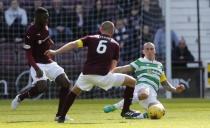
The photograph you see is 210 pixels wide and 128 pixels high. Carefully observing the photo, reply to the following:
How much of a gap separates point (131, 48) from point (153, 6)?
6.20ft

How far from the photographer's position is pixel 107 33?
13.5 metres

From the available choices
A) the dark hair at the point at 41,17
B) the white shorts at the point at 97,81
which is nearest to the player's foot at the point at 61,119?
the white shorts at the point at 97,81

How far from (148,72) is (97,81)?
967 millimetres

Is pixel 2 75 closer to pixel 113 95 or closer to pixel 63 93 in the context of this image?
pixel 113 95

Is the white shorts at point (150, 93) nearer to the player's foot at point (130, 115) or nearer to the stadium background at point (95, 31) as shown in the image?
the player's foot at point (130, 115)

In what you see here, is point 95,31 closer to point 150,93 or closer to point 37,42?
point 37,42

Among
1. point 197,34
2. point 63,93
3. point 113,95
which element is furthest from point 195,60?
point 63,93

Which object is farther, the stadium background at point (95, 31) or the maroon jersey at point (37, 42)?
the stadium background at point (95, 31)

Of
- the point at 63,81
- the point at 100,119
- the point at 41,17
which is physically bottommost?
the point at 100,119

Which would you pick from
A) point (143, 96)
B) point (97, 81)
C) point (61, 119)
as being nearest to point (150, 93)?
point (143, 96)

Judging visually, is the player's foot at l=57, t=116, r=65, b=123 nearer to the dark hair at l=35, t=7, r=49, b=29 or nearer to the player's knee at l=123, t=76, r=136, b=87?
the player's knee at l=123, t=76, r=136, b=87

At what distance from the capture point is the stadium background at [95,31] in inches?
957

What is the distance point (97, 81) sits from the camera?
13.6 m

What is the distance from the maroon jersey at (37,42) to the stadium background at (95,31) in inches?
343
